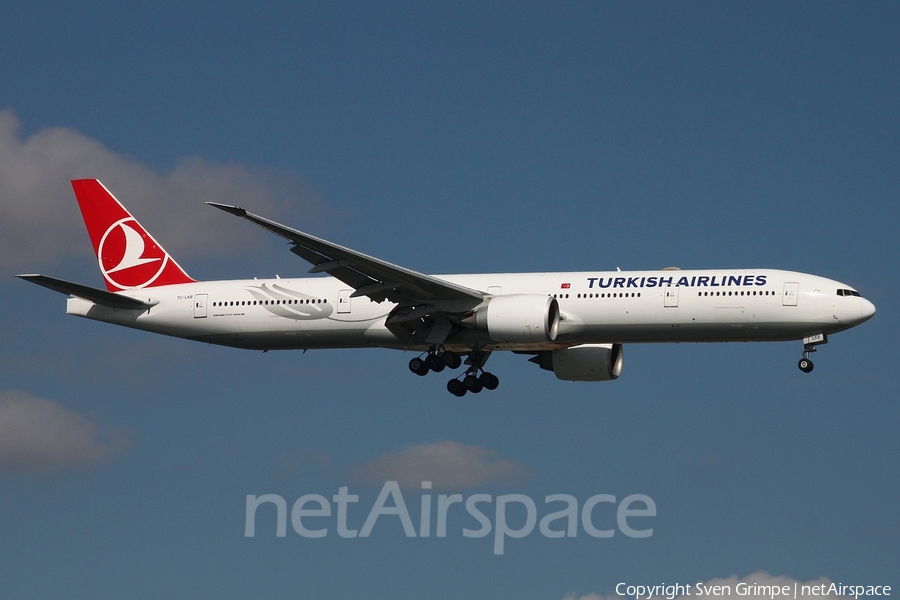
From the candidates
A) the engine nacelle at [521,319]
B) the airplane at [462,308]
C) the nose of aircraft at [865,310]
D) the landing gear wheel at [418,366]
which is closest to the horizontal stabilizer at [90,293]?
the airplane at [462,308]

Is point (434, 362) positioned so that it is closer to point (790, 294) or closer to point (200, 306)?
point (200, 306)

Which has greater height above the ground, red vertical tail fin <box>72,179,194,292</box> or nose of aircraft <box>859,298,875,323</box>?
red vertical tail fin <box>72,179,194,292</box>

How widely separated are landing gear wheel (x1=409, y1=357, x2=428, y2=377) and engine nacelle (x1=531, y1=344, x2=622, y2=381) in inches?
205

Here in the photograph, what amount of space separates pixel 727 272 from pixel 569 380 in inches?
317

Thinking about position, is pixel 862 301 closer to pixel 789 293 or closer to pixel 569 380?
pixel 789 293

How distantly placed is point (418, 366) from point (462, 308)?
10.3 feet

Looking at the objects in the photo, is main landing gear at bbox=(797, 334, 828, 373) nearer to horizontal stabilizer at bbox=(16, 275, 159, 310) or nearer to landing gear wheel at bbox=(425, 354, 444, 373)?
landing gear wheel at bbox=(425, 354, 444, 373)

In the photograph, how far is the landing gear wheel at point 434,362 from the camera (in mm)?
45906

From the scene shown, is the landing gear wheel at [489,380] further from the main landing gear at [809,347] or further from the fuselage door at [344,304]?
the main landing gear at [809,347]

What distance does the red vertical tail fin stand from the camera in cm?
4991

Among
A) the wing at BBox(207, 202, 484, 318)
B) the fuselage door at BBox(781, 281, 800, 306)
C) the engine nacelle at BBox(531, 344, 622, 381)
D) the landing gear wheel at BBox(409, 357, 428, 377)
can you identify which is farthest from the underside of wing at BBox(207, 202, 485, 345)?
the fuselage door at BBox(781, 281, 800, 306)

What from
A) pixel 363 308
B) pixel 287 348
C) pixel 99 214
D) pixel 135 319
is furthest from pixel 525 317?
pixel 99 214

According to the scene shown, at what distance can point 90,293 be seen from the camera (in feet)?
154

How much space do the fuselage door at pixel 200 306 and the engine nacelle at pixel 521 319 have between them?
10249 mm
